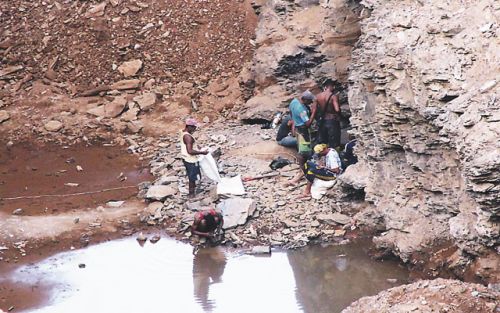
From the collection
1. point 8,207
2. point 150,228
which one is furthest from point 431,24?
point 8,207

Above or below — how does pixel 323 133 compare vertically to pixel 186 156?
above

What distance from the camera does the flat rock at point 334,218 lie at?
34.1 feet

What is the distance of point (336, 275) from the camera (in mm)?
9398

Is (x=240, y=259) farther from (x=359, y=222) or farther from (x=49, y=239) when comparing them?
(x=49, y=239)

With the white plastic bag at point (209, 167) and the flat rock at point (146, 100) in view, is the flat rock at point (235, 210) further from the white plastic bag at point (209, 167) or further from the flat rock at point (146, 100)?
the flat rock at point (146, 100)

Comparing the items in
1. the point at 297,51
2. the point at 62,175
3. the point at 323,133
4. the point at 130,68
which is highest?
the point at 130,68

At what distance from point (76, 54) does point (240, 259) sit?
806 centimetres

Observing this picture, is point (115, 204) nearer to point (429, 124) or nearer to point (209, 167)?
point (209, 167)

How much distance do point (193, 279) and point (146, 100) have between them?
626 centimetres

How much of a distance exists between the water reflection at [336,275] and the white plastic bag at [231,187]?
5.24 ft

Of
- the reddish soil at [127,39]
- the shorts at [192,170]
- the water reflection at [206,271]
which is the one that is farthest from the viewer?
the reddish soil at [127,39]

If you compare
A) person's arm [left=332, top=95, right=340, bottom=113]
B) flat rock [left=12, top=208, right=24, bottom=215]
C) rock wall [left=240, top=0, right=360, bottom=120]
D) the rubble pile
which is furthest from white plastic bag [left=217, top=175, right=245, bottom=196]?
flat rock [left=12, top=208, right=24, bottom=215]

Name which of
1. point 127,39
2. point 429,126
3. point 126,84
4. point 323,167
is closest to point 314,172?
point 323,167

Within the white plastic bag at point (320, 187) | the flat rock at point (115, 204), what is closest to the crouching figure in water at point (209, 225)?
the white plastic bag at point (320, 187)
